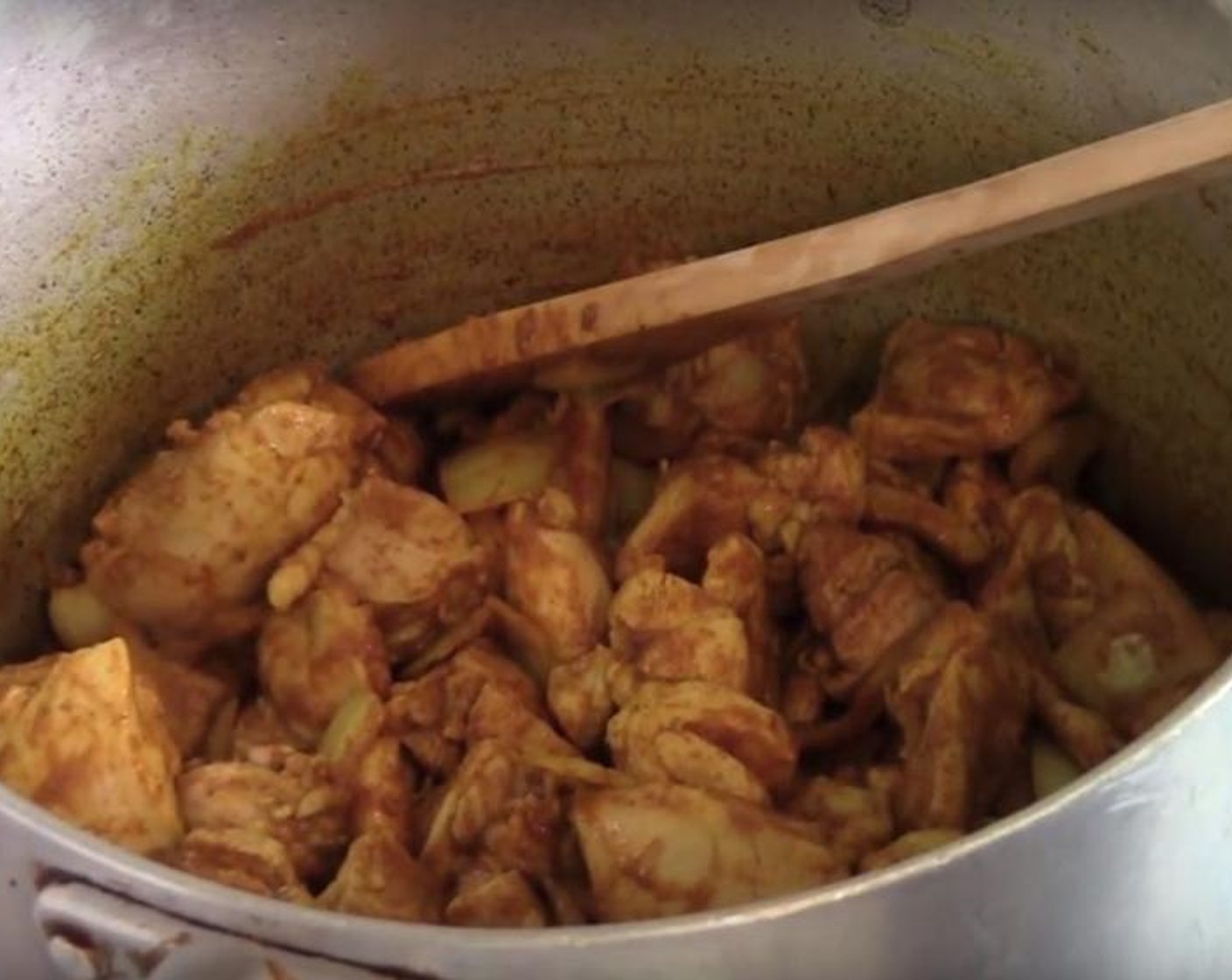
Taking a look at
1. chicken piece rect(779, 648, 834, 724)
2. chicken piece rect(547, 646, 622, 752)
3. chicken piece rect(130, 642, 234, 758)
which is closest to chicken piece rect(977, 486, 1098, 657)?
chicken piece rect(779, 648, 834, 724)

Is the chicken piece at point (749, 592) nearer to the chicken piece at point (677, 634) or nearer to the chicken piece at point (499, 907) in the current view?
the chicken piece at point (677, 634)

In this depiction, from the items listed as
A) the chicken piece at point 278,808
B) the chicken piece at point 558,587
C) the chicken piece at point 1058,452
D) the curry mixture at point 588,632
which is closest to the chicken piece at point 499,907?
the curry mixture at point 588,632

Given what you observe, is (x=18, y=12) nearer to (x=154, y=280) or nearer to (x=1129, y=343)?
(x=154, y=280)

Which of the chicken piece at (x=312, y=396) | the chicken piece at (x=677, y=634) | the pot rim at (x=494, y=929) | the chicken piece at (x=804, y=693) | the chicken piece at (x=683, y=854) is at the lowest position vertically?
the chicken piece at (x=804, y=693)

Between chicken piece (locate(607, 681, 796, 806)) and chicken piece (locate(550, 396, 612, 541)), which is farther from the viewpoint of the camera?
chicken piece (locate(550, 396, 612, 541))

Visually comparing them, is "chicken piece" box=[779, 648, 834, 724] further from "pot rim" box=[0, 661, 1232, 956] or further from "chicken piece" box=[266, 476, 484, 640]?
"pot rim" box=[0, 661, 1232, 956]

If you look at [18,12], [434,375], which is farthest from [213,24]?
[434,375]
